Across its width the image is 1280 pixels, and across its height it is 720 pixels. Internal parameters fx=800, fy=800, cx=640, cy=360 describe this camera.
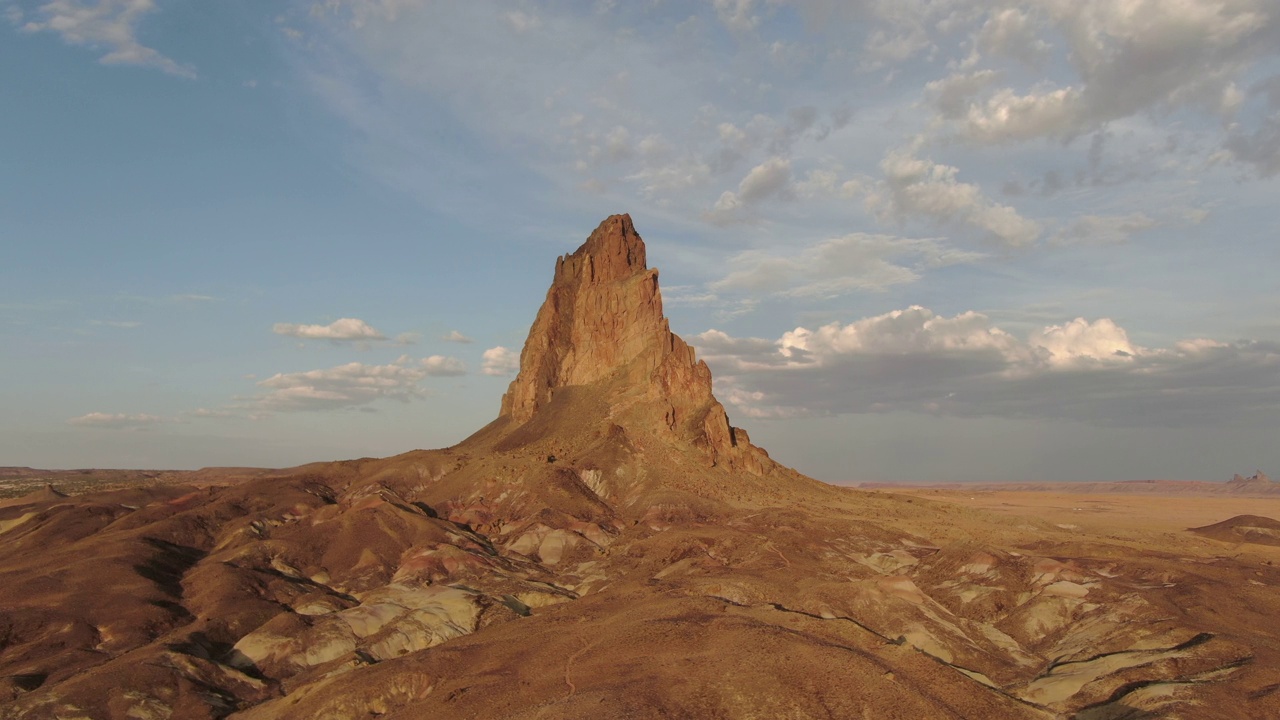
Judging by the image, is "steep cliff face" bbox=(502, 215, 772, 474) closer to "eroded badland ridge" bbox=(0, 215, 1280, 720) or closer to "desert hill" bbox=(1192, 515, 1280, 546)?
"eroded badland ridge" bbox=(0, 215, 1280, 720)

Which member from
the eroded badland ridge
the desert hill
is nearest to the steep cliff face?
the eroded badland ridge

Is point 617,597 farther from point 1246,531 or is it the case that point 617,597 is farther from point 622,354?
point 1246,531

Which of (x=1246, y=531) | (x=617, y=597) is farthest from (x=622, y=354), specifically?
(x=1246, y=531)

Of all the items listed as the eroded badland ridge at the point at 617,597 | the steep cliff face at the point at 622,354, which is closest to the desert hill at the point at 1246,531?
the eroded badland ridge at the point at 617,597

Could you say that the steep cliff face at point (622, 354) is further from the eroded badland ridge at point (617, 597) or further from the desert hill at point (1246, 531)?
the desert hill at point (1246, 531)

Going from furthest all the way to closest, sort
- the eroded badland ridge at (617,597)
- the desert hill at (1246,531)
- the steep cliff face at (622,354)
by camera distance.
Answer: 1. the steep cliff face at (622,354)
2. the desert hill at (1246,531)
3. the eroded badland ridge at (617,597)

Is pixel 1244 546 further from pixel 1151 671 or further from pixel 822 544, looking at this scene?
pixel 1151 671
